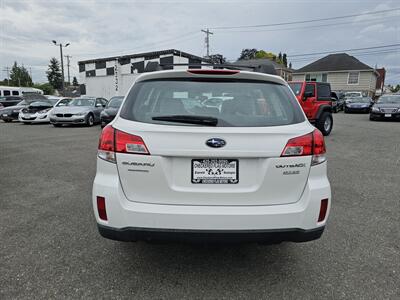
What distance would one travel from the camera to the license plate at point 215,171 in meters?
1.97

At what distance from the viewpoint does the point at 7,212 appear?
354 centimetres

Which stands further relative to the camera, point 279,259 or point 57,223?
point 57,223

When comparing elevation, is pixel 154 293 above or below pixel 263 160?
below

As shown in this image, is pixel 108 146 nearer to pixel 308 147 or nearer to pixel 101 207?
pixel 101 207

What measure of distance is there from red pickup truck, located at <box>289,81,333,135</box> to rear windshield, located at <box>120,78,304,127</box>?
795 cm

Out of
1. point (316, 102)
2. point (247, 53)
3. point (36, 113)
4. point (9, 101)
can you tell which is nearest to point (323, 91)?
point (316, 102)

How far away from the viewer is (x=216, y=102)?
224 cm

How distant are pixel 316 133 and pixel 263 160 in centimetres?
50

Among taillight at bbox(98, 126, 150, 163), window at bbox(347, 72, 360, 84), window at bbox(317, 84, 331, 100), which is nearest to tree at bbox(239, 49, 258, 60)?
window at bbox(347, 72, 360, 84)

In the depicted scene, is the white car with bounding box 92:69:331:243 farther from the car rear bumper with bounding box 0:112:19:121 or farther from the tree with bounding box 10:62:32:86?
the tree with bounding box 10:62:32:86

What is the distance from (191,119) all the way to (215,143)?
0.86 ft

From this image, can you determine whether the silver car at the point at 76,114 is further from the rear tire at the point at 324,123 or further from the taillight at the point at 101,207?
the taillight at the point at 101,207

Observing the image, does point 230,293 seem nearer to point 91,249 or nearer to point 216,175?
point 216,175

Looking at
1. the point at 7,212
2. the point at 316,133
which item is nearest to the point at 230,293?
the point at 316,133
